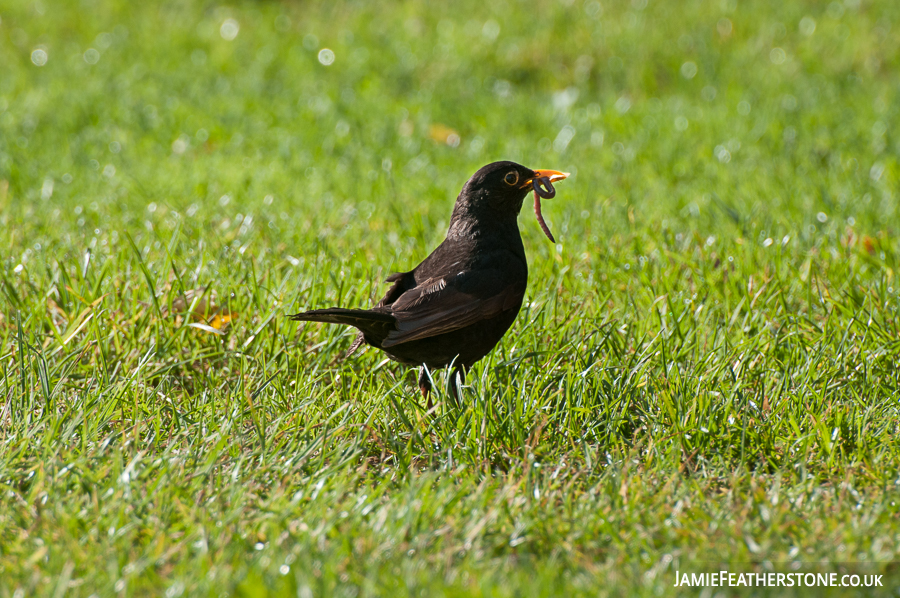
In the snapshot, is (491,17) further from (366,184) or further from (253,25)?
(366,184)

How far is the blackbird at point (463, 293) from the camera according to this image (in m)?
2.88

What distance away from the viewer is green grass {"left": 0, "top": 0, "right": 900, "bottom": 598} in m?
2.19

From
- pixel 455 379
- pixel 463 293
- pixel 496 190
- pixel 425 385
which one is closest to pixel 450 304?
pixel 463 293

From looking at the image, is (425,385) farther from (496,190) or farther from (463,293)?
(496,190)

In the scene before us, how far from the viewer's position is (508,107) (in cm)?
734

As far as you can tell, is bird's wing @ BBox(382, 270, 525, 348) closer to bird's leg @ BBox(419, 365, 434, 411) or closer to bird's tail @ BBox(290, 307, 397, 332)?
bird's tail @ BBox(290, 307, 397, 332)

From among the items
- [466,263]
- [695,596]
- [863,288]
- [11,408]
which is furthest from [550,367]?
[11,408]

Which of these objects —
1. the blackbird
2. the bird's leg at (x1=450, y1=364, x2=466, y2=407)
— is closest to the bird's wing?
the blackbird

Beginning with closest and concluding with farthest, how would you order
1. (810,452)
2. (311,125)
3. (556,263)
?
(810,452), (556,263), (311,125)

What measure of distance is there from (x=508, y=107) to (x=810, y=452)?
515 centimetres

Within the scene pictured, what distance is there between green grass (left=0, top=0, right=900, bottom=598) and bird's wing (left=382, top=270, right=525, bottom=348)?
22 cm

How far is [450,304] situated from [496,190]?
536 millimetres

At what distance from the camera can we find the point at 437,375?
10.6 ft

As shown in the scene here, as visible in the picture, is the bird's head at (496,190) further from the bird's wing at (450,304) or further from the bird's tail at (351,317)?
the bird's tail at (351,317)
